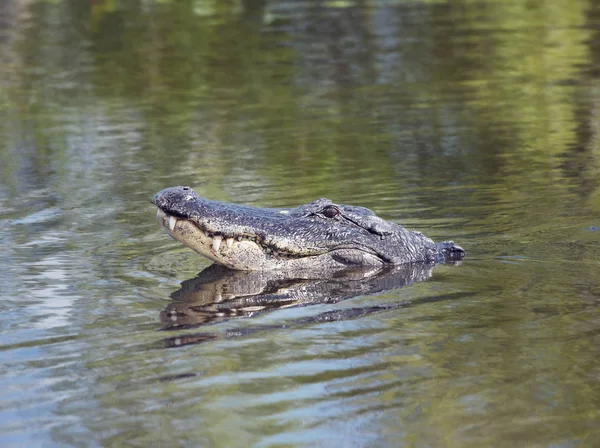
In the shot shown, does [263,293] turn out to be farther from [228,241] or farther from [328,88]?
[328,88]

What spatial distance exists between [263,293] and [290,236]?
1.79 feet

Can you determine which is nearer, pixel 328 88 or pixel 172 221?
pixel 172 221

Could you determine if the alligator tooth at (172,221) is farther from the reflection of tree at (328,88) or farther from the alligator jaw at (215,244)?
the reflection of tree at (328,88)

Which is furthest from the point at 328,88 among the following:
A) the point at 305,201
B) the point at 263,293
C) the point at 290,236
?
the point at 263,293

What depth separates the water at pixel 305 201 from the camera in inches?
171

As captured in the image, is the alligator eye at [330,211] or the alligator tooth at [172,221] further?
the alligator eye at [330,211]

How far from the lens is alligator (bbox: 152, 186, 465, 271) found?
662 cm

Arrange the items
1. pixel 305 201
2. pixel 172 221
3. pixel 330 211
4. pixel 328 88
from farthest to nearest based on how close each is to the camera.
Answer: pixel 328 88 → pixel 305 201 → pixel 330 211 → pixel 172 221

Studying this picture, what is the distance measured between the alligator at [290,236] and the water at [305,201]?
1.04ft

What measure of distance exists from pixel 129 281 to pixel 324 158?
470 centimetres

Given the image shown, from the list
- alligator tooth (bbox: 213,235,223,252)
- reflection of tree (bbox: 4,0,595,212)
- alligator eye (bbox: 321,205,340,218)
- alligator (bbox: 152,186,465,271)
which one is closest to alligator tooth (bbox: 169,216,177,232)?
alligator (bbox: 152,186,465,271)

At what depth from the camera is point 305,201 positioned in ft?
30.0

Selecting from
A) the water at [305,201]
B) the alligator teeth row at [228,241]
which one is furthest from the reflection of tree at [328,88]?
the alligator teeth row at [228,241]

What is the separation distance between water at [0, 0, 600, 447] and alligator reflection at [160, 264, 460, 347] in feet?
0.17
